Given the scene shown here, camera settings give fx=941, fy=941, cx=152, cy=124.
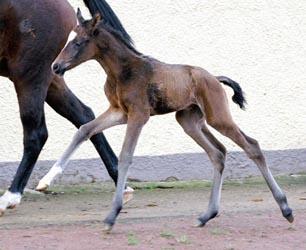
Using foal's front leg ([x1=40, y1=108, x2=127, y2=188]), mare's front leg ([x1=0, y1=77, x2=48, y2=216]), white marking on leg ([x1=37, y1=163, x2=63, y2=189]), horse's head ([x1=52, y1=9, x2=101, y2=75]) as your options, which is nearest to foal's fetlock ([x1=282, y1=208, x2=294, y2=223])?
foal's front leg ([x1=40, y1=108, x2=127, y2=188])

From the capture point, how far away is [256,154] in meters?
6.70

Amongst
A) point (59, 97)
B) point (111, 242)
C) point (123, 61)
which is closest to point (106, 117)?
point (123, 61)

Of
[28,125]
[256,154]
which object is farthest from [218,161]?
[28,125]

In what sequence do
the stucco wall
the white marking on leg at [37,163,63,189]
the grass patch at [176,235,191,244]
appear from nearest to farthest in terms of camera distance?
the grass patch at [176,235,191,244]
the white marking on leg at [37,163,63,189]
the stucco wall

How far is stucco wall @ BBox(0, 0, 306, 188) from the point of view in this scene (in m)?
→ 8.90

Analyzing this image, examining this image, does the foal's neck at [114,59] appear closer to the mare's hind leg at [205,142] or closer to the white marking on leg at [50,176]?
the mare's hind leg at [205,142]

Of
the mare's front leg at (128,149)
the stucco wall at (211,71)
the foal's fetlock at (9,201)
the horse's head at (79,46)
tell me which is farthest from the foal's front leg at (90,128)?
the stucco wall at (211,71)

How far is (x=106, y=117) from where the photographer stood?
6.61m

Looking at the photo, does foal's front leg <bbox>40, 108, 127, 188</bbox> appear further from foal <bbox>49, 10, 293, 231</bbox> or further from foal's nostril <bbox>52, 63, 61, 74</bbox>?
foal's nostril <bbox>52, 63, 61, 74</bbox>

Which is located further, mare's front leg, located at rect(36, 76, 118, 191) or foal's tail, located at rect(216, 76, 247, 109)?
mare's front leg, located at rect(36, 76, 118, 191)

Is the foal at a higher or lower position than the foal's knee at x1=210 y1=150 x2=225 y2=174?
higher

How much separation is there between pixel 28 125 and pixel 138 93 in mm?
1419

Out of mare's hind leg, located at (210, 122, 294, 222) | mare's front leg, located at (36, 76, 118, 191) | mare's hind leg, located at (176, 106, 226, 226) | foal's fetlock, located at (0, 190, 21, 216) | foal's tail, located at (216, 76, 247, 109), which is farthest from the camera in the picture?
mare's front leg, located at (36, 76, 118, 191)

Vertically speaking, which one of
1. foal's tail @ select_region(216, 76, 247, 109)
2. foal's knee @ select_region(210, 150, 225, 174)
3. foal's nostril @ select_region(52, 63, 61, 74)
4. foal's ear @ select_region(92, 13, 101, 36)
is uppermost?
foal's ear @ select_region(92, 13, 101, 36)
